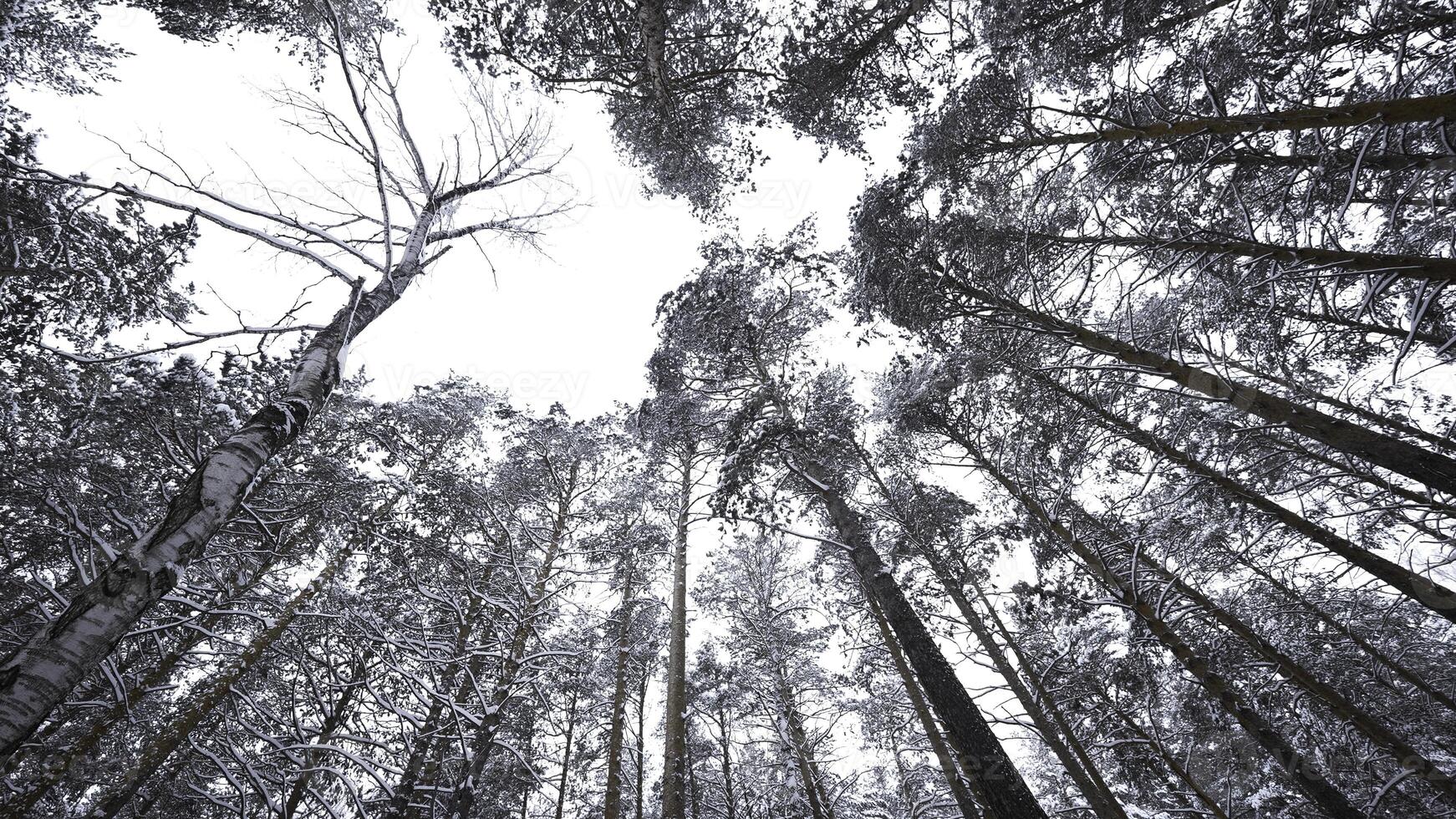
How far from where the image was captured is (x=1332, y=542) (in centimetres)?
648

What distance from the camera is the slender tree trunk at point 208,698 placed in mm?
5520

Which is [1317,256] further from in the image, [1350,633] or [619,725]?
[619,725]

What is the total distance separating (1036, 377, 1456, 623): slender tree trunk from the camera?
16.3ft

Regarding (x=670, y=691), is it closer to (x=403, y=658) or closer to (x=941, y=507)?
(x=403, y=658)

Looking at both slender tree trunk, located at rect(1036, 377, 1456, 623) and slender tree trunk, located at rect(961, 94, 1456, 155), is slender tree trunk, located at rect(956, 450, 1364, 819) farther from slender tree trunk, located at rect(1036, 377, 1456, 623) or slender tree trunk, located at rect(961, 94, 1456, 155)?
slender tree trunk, located at rect(961, 94, 1456, 155)

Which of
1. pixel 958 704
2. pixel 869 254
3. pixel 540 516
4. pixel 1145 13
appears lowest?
pixel 958 704

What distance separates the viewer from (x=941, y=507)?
392 inches

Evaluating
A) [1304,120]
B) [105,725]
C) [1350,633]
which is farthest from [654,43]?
[1350,633]

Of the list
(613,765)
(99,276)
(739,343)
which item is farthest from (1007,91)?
(613,765)

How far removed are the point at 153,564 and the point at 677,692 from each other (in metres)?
7.53

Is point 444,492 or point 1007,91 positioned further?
point 444,492

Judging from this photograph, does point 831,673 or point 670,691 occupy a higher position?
point 831,673

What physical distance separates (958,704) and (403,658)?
5206 mm

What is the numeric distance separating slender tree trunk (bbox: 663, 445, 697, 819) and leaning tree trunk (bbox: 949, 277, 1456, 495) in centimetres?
603
